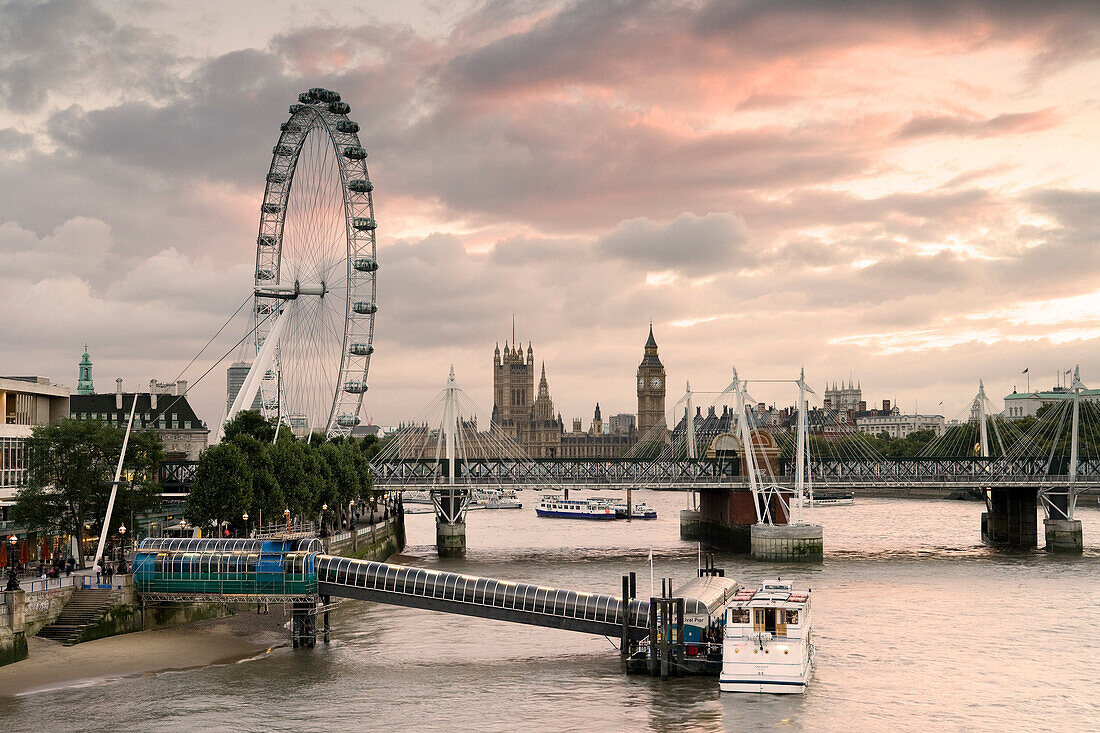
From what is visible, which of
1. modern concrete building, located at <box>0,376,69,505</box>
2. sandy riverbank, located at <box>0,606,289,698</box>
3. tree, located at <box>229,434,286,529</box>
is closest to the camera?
sandy riverbank, located at <box>0,606,289,698</box>

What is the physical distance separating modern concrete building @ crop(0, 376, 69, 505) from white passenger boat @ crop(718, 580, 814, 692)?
34389 millimetres

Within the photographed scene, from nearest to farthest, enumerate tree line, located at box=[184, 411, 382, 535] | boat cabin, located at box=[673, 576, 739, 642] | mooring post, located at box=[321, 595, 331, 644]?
boat cabin, located at box=[673, 576, 739, 642], mooring post, located at box=[321, 595, 331, 644], tree line, located at box=[184, 411, 382, 535]

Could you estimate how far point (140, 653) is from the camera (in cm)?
4531

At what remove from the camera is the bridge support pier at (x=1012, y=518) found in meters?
95.9

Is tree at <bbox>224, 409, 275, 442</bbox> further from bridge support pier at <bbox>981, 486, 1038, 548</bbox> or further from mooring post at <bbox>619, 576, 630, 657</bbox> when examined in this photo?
bridge support pier at <bbox>981, 486, 1038, 548</bbox>

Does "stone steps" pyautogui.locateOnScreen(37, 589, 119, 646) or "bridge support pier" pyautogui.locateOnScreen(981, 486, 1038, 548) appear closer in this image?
"stone steps" pyautogui.locateOnScreen(37, 589, 119, 646)

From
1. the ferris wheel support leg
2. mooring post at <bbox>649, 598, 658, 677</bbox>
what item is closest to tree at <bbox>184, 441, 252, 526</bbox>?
the ferris wheel support leg

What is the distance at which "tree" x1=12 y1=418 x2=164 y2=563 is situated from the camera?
5519 cm

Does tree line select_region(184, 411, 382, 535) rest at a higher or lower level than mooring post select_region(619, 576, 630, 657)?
higher

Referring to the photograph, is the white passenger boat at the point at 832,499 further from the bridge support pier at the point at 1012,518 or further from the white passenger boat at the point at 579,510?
the bridge support pier at the point at 1012,518

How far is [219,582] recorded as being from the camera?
159 feet

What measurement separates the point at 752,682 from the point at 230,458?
33085 mm

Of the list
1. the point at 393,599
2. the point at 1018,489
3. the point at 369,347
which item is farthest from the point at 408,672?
the point at 1018,489

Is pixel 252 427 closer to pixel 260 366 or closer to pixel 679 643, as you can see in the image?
pixel 260 366
